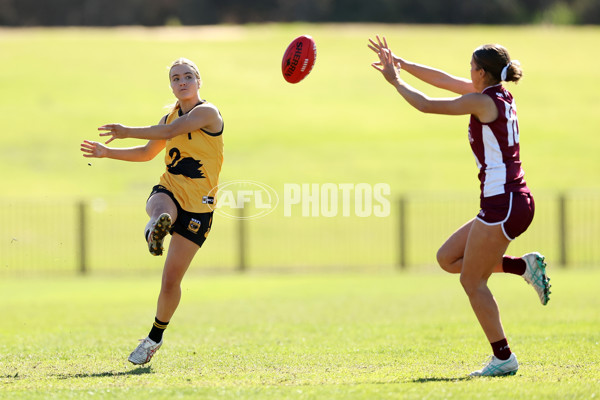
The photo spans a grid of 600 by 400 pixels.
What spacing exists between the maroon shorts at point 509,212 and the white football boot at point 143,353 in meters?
2.87

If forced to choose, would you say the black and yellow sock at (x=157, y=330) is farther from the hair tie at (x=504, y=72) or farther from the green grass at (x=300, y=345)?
the hair tie at (x=504, y=72)

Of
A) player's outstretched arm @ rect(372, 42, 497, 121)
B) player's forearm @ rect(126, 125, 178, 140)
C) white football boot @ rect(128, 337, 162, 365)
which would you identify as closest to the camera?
player's outstretched arm @ rect(372, 42, 497, 121)

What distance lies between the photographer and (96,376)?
6.74 metres

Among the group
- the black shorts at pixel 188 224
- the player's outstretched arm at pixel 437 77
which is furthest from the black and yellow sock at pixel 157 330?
the player's outstretched arm at pixel 437 77

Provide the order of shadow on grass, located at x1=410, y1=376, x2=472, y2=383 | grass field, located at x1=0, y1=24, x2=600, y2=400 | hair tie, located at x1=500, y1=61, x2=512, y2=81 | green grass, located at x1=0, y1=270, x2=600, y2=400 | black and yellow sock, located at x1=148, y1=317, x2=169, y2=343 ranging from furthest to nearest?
black and yellow sock, located at x1=148, y1=317, x2=169, y2=343 < grass field, located at x1=0, y1=24, x2=600, y2=400 < hair tie, located at x1=500, y1=61, x2=512, y2=81 < shadow on grass, located at x1=410, y1=376, x2=472, y2=383 < green grass, located at x1=0, y1=270, x2=600, y2=400

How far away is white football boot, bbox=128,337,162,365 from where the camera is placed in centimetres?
727

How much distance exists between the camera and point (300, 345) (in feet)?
27.8

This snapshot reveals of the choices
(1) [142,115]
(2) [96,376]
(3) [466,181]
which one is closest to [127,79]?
(1) [142,115]

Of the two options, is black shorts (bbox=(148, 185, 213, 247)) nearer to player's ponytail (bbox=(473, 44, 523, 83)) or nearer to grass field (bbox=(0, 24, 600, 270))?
player's ponytail (bbox=(473, 44, 523, 83))

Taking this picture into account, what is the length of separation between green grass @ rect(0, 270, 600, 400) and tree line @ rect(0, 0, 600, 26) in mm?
47421

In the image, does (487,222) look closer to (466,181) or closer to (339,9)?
(466,181)

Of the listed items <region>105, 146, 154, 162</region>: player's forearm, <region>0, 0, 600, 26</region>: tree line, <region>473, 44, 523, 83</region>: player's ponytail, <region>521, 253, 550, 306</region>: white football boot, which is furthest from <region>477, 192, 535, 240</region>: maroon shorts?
<region>0, 0, 600, 26</region>: tree line

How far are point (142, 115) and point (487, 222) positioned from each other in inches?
1104

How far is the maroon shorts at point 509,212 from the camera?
6527mm
